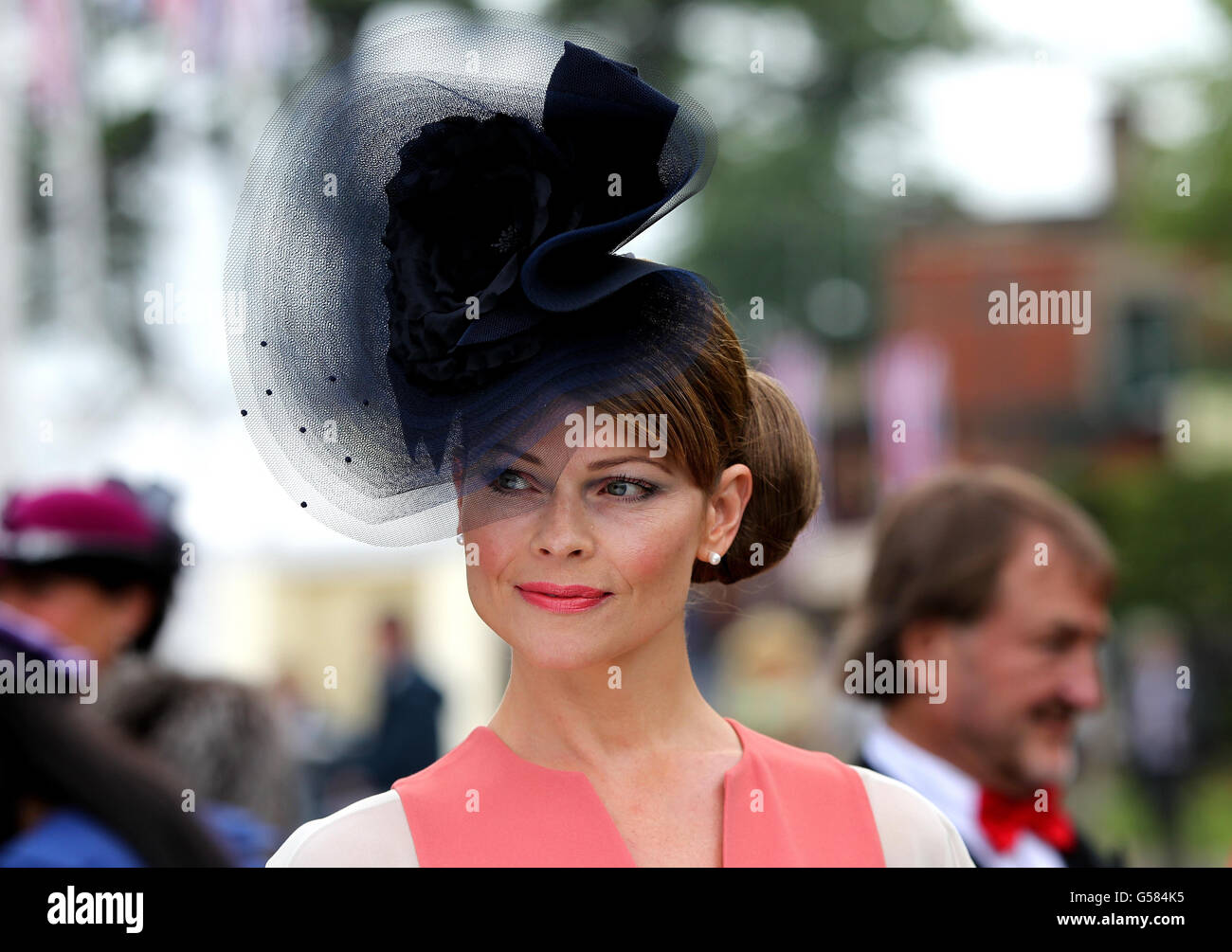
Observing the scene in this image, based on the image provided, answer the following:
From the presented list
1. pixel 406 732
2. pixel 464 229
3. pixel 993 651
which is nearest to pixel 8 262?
pixel 406 732

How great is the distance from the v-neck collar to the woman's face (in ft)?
0.42

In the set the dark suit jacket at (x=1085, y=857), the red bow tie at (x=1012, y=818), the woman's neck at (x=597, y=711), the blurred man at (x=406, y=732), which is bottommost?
the blurred man at (x=406, y=732)

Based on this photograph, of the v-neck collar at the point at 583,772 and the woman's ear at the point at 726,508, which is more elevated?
the woman's ear at the point at 726,508

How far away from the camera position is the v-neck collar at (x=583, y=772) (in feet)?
4.96

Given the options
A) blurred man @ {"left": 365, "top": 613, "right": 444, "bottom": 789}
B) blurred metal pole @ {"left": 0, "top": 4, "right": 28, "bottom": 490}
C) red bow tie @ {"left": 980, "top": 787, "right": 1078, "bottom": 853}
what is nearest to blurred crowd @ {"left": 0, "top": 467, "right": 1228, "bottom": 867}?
red bow tie @ {"left": 980, "top": 787, "right": 1078, "bottom": 853}

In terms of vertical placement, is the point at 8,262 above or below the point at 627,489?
above

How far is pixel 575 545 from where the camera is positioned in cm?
146

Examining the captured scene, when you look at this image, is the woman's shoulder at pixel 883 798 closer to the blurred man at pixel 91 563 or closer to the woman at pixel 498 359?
the woman at pixel 498 359

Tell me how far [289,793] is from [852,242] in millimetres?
22085

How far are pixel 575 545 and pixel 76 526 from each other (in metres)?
2.13

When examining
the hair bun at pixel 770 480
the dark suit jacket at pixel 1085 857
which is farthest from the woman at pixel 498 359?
the dark suit jacket at pixel 1085 857

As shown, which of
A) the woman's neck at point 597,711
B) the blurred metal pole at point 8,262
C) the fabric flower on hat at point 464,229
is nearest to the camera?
the fabric flower on hat at point 464,229

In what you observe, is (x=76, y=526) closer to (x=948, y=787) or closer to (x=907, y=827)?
(x=948, y=787)
